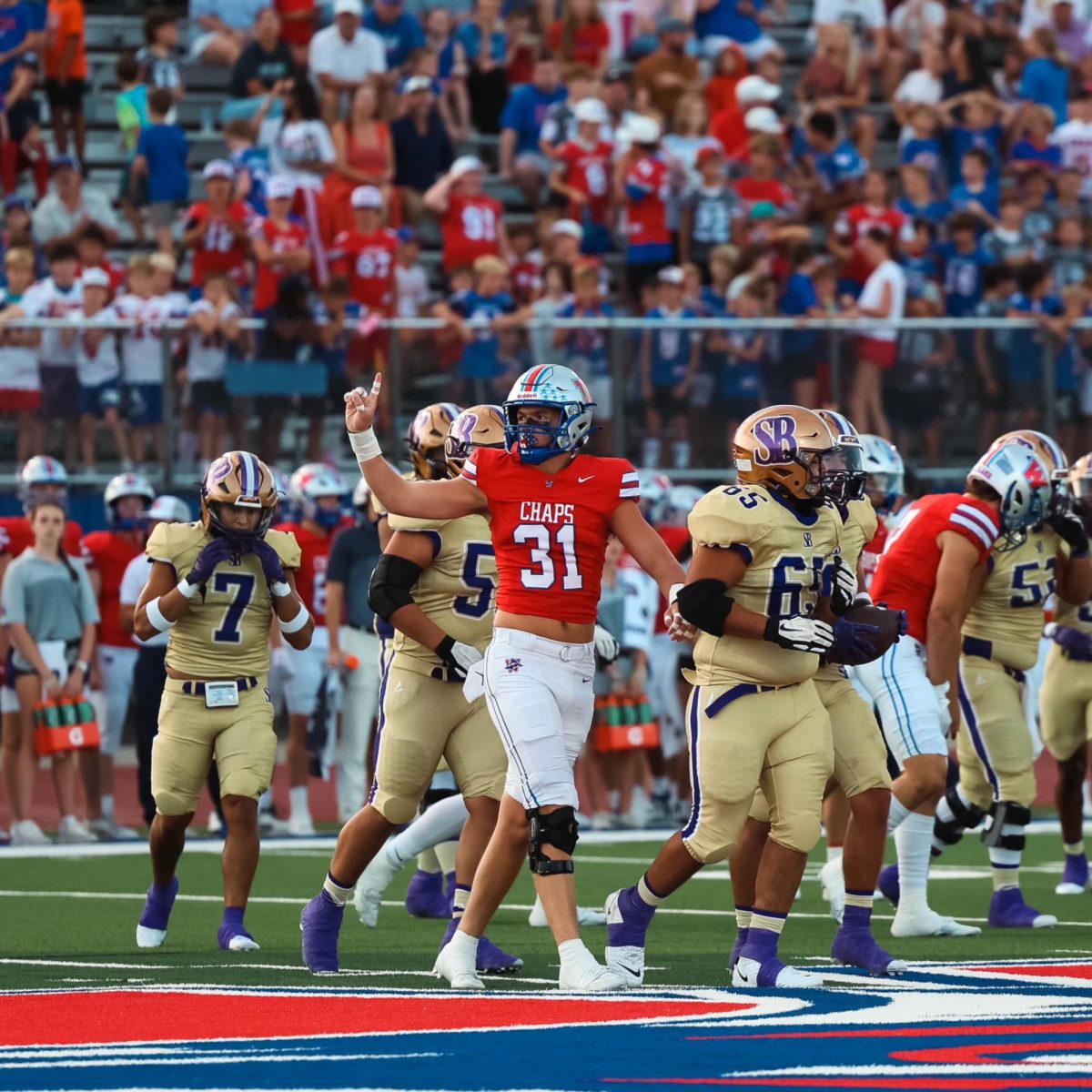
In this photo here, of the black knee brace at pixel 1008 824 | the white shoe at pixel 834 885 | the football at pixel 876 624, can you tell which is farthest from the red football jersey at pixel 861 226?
the football at pixel 876 624

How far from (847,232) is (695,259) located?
1304mm

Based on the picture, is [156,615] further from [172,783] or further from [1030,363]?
[1030,363]

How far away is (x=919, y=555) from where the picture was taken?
9273 mm

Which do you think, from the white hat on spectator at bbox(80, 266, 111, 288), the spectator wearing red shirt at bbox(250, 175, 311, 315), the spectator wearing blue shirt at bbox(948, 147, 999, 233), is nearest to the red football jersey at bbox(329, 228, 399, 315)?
the spectator wearing red shirt at bbox(250, 175, 311, 315)

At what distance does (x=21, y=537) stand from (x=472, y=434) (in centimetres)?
654

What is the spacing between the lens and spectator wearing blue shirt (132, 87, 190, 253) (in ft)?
59.5

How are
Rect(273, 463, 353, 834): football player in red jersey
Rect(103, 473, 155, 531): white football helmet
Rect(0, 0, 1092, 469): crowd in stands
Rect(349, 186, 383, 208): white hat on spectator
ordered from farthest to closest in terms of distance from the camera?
Rect(349, 186, 383, 208): white hat on spectator → Rect(0, 0, 1092, 469): crowd in stands → Rect(273, 463, 353, 834): football player in red jersey → Rect(103, 473, 155, 531): white football helmet

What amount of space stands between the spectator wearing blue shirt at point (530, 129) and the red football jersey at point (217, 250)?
10.7ft

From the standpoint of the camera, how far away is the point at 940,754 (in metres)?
9.03

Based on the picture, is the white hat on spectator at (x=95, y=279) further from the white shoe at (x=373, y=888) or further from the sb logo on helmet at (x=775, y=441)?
the sb logo on helmet at (x=775, y=441)

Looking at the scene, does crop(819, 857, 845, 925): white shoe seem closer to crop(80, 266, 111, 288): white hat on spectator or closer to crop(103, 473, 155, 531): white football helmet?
crop(103, 473, 155, 531): white football helmet

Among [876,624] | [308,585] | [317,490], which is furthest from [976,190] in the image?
[876,624]

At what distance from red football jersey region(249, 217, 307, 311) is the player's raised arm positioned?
353 inches

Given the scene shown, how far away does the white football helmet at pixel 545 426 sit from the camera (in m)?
7.39
